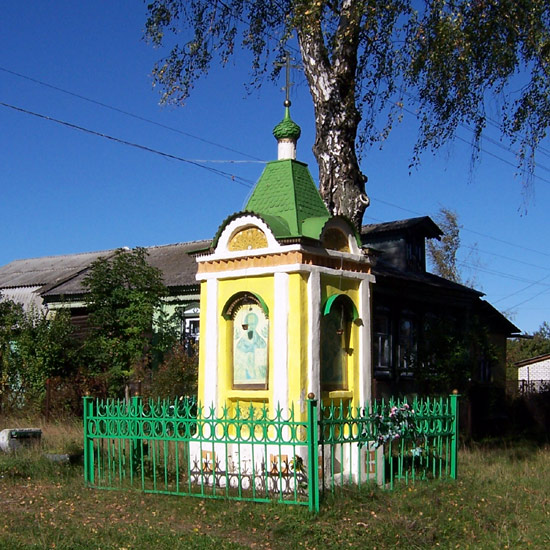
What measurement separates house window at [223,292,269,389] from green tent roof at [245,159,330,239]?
0.90 m

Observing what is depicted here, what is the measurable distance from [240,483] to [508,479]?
3904mm

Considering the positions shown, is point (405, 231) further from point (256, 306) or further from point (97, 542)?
point (97, 542)

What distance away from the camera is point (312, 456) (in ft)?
22.9

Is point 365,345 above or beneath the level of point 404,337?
above

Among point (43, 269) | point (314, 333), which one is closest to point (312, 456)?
point (314, 333)

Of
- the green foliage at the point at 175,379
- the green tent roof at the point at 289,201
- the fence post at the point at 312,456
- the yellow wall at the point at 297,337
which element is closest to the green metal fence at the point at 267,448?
the fence post at the point at 312,456

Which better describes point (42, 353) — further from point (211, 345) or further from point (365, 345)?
point (365, 345)

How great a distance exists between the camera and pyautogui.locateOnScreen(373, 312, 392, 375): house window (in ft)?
69.2

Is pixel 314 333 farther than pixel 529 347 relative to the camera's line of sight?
No

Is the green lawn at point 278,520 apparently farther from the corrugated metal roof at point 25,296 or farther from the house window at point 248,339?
the corrugated metal roof at point 25,296

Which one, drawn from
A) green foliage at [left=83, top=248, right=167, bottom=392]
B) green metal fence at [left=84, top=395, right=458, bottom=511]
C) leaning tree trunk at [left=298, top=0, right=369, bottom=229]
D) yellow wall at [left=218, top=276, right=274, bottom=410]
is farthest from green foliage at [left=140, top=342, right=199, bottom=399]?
yellow wall at [left=218, top=276, right=274, bottom=410]

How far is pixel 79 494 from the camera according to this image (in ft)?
26.6

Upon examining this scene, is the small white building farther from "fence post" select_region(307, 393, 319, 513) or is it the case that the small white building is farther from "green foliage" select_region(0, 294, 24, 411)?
"fence post" select_region(307, 393, 319, 513)

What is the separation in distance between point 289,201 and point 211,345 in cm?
189
